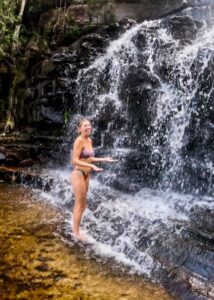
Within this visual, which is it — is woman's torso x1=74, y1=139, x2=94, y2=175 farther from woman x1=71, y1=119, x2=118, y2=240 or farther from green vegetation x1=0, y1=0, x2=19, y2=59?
green vegetation x1=0, y1=0, x2=19, y2=59

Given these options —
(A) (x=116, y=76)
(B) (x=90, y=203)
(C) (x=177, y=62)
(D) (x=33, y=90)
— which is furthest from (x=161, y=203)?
(D) (x=33, y=90)

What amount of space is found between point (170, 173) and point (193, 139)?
108 centimetres

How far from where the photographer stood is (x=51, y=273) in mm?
5051

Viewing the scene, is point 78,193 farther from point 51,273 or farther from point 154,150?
point 154,150

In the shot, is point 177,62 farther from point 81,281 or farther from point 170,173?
point 81,281

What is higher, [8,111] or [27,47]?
[27,47]

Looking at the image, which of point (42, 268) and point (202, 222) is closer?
point (42, 268)

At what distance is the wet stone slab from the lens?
4.61 metres

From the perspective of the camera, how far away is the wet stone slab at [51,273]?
4605mm

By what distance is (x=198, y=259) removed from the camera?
545 centimetres

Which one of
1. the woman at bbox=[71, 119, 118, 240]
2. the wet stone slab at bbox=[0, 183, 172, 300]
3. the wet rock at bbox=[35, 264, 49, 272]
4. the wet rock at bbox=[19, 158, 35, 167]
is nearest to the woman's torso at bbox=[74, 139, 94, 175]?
the woman at bbox=[71, 119, 118, 240]

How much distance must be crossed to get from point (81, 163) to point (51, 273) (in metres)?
1.70

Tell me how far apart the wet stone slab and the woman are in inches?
21.9

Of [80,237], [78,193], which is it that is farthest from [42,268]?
[78,193]
